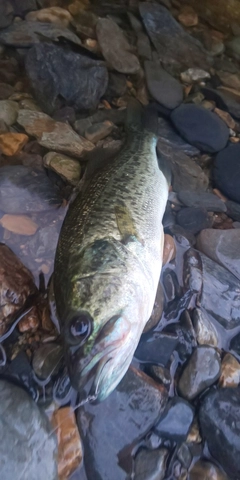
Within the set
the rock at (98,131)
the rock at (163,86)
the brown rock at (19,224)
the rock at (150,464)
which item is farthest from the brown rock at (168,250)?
the rock at (163,86)

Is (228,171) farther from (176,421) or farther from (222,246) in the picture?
(176,421)

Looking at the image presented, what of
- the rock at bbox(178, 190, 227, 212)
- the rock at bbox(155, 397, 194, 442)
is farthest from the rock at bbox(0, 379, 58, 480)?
the rock at bbox(178, 190, 227, 212)

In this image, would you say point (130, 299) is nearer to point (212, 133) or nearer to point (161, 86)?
point (212, 133)

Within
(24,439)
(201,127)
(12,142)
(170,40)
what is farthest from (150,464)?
(170,40)

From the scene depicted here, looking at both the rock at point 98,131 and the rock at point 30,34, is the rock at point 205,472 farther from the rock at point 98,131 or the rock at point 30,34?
the rock at point 30,34

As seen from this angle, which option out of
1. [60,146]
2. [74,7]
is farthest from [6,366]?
[74,7]

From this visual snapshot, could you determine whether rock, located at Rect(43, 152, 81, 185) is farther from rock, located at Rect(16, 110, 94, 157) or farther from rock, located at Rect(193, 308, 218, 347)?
rock, located at Rect(193, 308, 218, 347)
